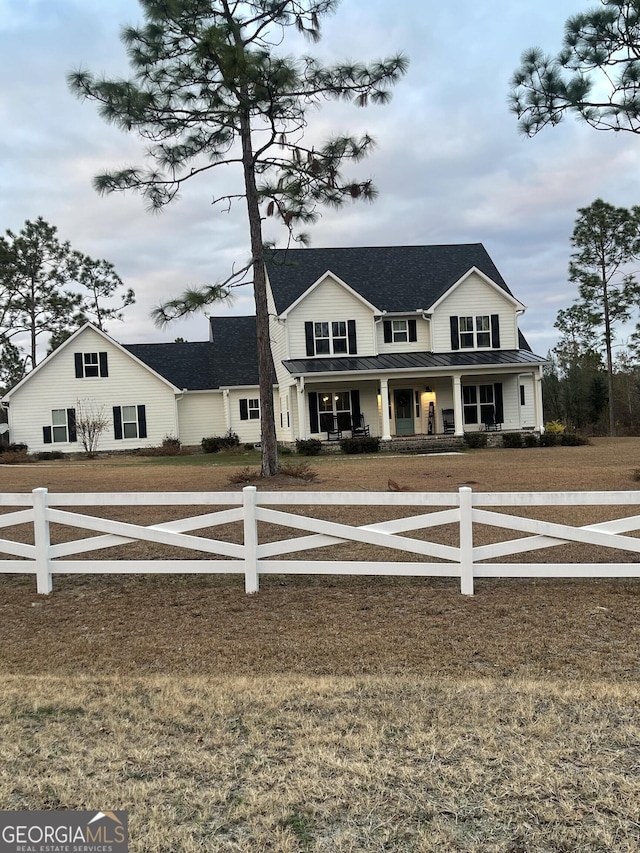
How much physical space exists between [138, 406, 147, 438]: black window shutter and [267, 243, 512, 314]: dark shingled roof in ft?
28.1

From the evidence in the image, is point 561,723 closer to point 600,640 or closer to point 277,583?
point 600,640

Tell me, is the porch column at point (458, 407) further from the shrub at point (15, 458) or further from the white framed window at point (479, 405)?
the shrub at point (15, 458)

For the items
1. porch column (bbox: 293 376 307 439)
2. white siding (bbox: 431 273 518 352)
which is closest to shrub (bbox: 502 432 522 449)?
white siding (bbox: 431 273 518 352)

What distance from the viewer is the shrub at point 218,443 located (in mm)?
30344

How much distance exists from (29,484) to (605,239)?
109ft

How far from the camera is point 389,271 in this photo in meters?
33.5

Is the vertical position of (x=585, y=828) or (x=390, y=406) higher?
(x=390, y=406)

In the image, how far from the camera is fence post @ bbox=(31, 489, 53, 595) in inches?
→ 263

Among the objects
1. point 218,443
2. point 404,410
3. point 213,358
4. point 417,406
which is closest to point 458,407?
point 417,406

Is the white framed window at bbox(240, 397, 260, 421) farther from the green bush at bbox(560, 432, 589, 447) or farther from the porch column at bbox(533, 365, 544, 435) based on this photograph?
the green bush at bbox(560, 432, 589, 447)

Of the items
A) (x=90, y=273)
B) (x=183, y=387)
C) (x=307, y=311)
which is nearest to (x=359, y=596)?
(x=307, y=311)

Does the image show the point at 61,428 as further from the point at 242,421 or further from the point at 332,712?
the point at 332,712

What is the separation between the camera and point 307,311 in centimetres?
3008

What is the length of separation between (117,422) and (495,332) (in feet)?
62.9
